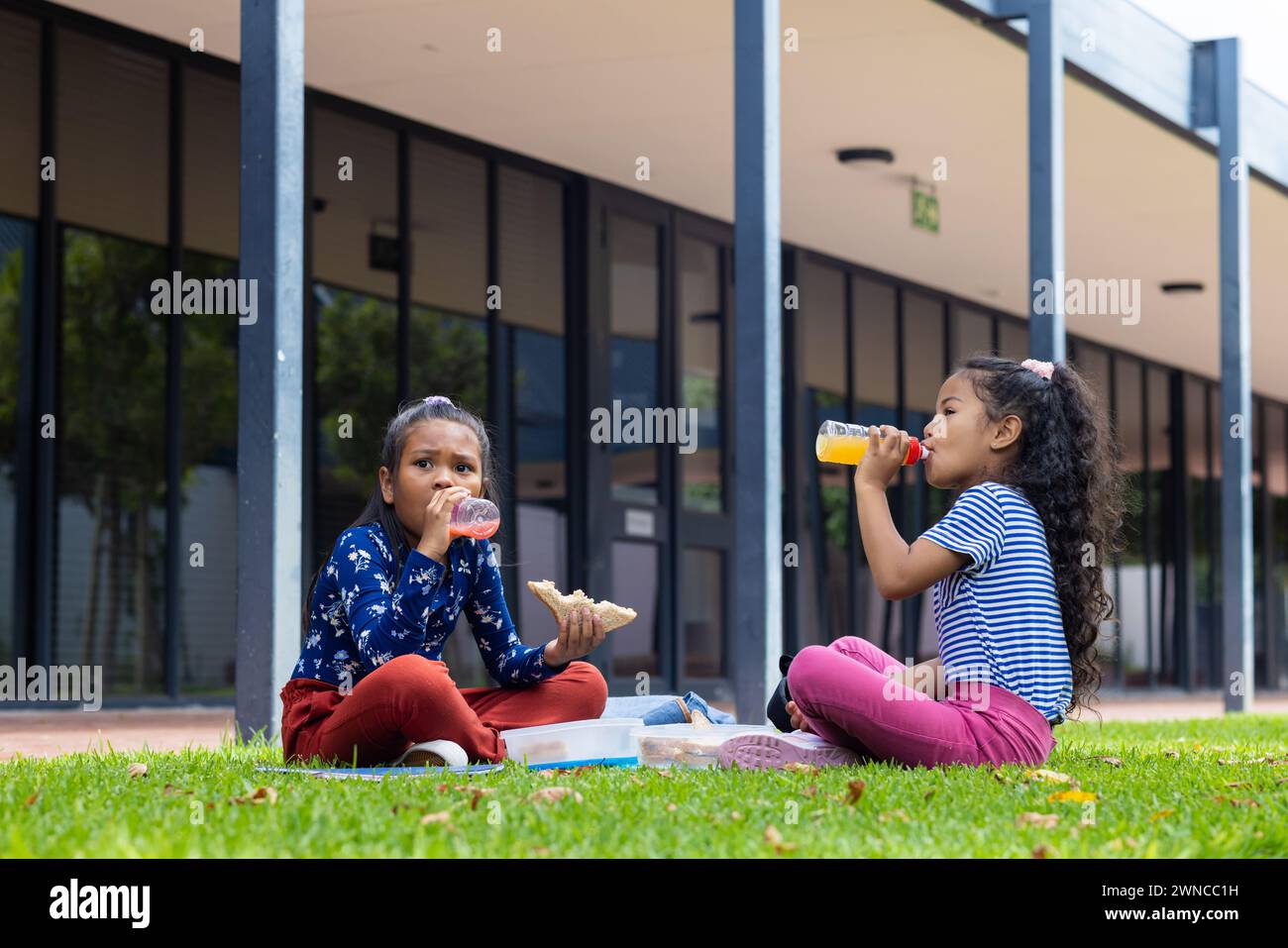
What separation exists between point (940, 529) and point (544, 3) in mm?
5810

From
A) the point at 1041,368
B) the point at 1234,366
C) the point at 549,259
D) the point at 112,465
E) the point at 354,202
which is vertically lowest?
the point at 112,465

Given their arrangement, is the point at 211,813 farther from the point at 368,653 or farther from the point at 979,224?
the point at 979,224

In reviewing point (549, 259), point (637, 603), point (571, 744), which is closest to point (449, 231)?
point (549, 259)

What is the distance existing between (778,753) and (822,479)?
35.5 ft

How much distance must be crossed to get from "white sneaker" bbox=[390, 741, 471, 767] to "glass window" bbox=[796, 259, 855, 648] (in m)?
10.5

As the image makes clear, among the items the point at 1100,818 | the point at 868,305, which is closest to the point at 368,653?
the point at 1100,818

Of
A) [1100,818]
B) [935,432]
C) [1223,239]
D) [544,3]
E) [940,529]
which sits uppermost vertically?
[544,3]

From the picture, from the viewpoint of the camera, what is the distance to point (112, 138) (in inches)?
378

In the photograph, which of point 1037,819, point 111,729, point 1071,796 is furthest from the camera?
point 111,729

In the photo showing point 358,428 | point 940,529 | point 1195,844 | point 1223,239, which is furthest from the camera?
point 1223,239

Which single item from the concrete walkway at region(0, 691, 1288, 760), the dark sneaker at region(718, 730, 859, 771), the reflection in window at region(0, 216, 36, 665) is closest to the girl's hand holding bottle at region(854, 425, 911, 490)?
the dark sneaker at region(718, 730, 859, 771)

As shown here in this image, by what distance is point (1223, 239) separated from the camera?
38.1ft

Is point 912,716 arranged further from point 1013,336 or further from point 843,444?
point 1013,336

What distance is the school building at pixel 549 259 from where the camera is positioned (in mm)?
7586
